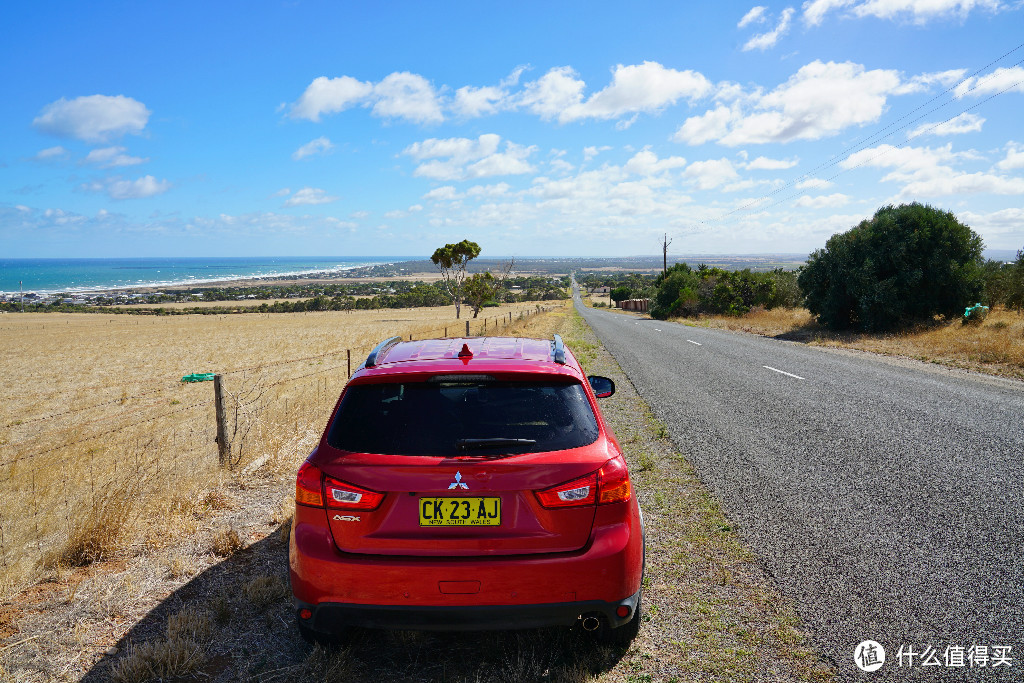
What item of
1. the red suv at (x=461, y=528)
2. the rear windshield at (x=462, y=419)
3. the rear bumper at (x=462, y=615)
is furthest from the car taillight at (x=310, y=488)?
the rear bumper at (x=462, y=615)

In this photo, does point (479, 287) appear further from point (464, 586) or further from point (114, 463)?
point (464, 586)

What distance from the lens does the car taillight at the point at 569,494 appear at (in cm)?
267

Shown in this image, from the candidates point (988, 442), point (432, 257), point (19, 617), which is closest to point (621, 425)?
point (988, 442)

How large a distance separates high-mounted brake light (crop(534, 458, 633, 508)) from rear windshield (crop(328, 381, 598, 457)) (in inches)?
Result: 6.6

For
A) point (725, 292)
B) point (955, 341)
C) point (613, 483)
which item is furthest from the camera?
point (725, 292)

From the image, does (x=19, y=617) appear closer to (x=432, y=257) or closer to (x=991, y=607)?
(x=991, y=607)

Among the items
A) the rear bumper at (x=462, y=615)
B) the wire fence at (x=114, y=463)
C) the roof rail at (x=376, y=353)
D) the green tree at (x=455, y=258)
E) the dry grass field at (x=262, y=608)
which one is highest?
the green tree at (x=455, y=258)

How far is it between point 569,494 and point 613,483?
0.73 feet

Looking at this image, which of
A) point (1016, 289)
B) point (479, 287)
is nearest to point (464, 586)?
point (1016, 289)

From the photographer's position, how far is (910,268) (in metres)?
21.6

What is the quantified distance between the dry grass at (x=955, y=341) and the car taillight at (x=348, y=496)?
14419 millimetres

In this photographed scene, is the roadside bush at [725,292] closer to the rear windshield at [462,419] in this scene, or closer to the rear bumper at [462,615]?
the rear windshield at [462,419]

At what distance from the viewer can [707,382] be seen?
11.6 m

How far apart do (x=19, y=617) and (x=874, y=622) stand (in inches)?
193
